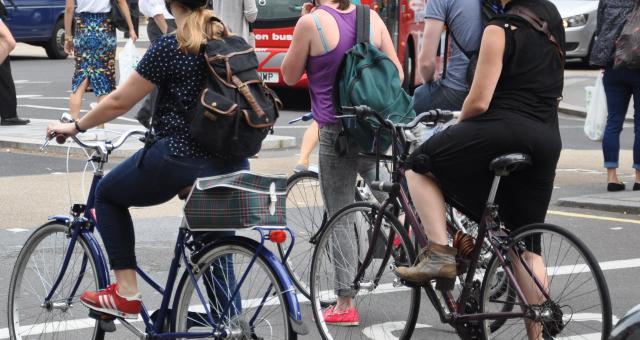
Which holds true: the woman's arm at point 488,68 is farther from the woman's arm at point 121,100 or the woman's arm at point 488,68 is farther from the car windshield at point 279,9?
the car windshield at point 279,9

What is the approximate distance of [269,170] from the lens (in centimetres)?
1157

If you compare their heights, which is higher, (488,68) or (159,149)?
(488,68)

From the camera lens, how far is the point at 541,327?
195 inches

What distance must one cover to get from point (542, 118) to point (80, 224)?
1952mm

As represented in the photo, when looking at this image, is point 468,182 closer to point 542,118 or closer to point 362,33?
point 542,118

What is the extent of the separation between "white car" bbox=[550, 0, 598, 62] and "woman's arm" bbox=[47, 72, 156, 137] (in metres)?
19.0

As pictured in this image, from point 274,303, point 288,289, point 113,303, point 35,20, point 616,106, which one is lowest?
point 35,20

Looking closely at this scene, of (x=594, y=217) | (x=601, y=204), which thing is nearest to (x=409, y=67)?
(x=601, y=204)

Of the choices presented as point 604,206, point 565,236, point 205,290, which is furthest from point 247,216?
point 604,206

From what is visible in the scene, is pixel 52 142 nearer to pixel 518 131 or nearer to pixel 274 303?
pixel 518 131

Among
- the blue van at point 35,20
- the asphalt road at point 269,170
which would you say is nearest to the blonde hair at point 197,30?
the asphalt road at point 269,170

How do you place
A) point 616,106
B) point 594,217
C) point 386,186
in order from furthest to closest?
point 616,106 < point 594,217 < point 386,186

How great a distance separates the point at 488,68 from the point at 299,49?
1.36 m

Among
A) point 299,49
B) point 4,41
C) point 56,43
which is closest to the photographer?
point 299,49
